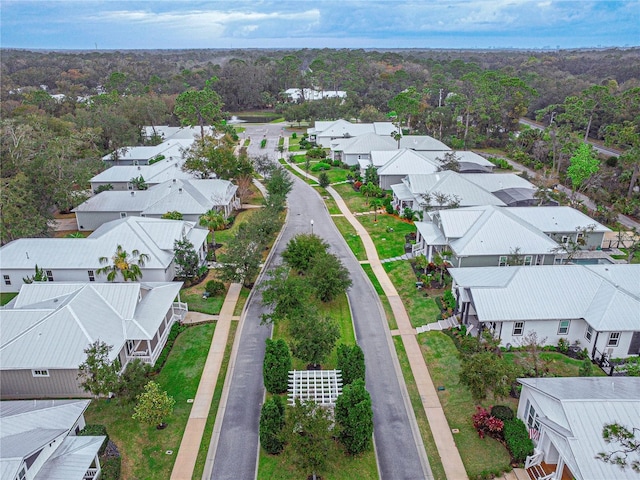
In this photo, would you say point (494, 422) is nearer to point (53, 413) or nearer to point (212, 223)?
point (53, 413)

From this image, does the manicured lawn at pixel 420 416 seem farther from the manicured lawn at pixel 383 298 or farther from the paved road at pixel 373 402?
the manicured lawn at pixel 383 298

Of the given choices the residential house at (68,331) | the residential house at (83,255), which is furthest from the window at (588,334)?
the residential house at (83,255)

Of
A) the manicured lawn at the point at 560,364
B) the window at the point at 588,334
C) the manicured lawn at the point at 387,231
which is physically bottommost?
the manicured lawn at the point at 387,231

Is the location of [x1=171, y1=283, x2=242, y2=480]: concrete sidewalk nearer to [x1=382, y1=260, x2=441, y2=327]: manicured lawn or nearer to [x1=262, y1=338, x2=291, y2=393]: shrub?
[x1=262, y1=338, x2=291, y2=393]: shrub

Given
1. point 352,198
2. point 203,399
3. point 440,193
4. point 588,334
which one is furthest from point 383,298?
point 352,198

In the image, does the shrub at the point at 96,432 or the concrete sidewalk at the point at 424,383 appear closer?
the concrete sidewalk at the point at 424,383

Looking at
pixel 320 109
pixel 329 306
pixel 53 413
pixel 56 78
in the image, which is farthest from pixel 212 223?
pixel 56 78

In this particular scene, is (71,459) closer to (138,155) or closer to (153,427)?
(153,427)
